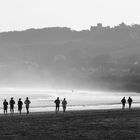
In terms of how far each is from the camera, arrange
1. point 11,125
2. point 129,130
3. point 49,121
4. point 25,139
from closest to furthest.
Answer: point 25,139
point 129,130
point 11,125
point 49,121

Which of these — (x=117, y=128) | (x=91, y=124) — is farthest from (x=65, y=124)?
(x=117, y=128)

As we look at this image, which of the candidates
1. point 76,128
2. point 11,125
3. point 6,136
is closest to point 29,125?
point 11,125

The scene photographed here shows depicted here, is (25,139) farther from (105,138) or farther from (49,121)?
(49,121)

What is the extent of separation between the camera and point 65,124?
119 ft

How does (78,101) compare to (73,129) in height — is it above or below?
above

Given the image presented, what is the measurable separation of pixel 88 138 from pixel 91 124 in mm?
6621

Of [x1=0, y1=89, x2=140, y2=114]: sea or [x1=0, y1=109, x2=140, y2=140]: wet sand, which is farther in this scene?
[x1=0, y1=89, x2=140, y2=114]: sea

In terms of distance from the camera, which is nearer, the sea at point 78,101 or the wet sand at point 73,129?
the wet sand at point 73,129

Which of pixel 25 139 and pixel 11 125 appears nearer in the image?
pixel 25 139

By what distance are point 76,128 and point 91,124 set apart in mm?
2425

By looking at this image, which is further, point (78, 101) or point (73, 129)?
point (78, 101)

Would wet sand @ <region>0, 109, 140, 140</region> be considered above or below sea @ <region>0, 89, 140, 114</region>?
below

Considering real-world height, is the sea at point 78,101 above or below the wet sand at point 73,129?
above

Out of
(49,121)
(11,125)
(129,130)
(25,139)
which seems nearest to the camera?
(25,139)
